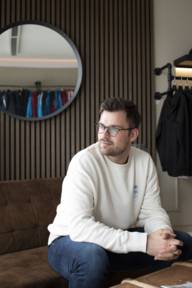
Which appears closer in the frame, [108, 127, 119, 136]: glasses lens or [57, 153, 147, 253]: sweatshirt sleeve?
[57, 153, 147, 253]: sweatshirt sleeve

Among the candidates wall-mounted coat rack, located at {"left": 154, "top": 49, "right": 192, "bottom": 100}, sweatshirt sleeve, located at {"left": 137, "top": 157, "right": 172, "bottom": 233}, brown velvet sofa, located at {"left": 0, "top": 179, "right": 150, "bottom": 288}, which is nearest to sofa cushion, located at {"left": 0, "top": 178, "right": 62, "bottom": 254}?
brown velvet sofa, located at {"left": 0, "top": 179, "right": 150, "bottom": 288}

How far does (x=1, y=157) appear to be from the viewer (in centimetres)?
289

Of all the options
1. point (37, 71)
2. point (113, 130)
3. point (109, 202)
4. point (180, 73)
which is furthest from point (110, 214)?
point (180, 73)

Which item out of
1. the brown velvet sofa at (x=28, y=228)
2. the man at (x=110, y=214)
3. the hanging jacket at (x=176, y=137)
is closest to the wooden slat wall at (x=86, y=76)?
the hanging jacket at (x=176, y=137)

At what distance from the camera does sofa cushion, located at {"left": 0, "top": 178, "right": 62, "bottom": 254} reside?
7.57 feet

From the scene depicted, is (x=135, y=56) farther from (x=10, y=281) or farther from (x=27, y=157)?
(x=10, y=281)

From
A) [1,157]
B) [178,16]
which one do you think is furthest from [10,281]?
[178,16]

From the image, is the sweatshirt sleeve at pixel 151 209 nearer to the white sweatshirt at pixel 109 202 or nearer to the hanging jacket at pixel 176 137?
the white sweatshirt at pixel 109 202

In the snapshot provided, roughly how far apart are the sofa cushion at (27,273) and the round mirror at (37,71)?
1.17 m

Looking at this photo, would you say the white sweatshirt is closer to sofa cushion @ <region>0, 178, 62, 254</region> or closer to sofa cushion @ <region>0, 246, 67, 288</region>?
sofa cushion @ <region>0, 246, 67, 288</region>

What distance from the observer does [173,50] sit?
11.4 feet

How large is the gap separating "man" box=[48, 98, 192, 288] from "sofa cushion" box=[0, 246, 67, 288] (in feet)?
0.30

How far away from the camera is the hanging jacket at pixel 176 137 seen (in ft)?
9.90

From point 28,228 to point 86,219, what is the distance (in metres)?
0.82
